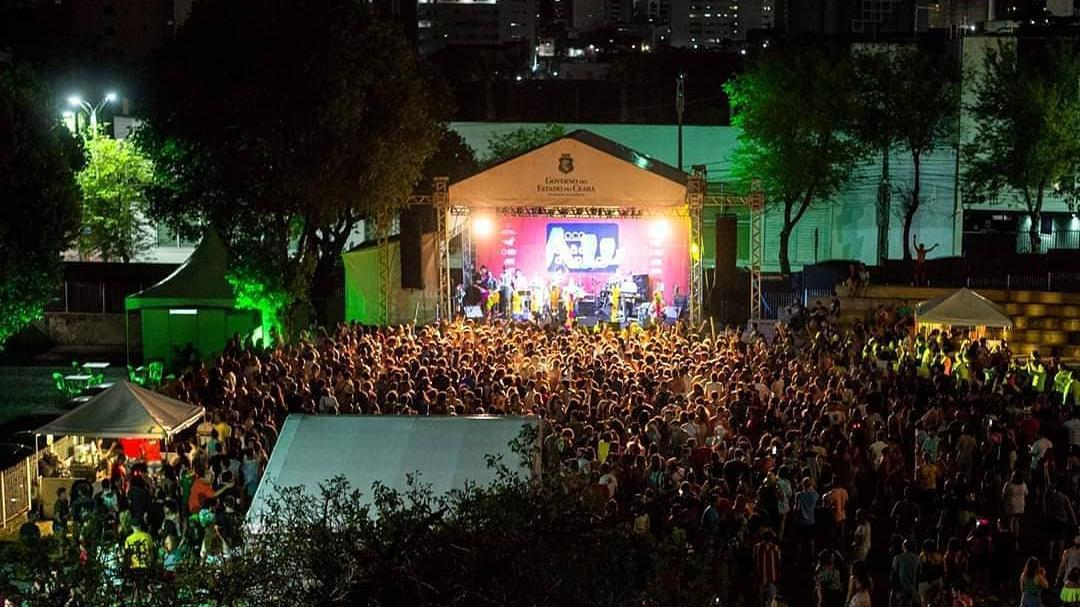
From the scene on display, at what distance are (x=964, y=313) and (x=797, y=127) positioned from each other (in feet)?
54.3

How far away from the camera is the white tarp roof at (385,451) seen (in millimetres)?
11188

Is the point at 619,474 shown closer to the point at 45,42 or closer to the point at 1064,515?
the point at 1064,515

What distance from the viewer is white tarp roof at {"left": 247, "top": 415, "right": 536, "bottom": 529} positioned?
11.2m

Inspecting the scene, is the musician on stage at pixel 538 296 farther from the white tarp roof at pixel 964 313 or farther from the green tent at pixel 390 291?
the white tarp roof at pixel 964 313

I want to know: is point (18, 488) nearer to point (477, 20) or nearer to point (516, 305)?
point (516, 305)

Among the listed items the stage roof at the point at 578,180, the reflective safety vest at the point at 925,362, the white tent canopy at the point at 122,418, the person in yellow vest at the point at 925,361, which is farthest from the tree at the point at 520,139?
the white tent canopy at the point at 122,418

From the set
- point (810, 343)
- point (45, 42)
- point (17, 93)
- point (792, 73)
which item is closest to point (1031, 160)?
point (792, 73)

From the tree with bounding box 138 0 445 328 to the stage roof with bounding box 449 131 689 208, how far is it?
2.45 m

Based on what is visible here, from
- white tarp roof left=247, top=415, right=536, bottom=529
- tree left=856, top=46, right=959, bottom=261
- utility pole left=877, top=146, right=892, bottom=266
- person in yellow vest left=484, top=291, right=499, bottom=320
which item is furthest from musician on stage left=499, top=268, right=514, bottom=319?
white tarp roof left=247, top=415, right=536, bottom=529

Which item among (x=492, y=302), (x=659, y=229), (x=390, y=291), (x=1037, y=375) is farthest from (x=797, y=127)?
(x=1037, y=375)

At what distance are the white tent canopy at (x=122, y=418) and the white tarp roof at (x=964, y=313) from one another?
1265cm

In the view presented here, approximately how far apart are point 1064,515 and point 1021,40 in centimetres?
2723

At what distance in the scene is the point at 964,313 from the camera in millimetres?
21297

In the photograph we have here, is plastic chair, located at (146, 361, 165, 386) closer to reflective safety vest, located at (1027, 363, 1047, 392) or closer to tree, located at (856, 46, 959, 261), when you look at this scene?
reflective safety vest, located at (1027, 363, 1047, 392)
